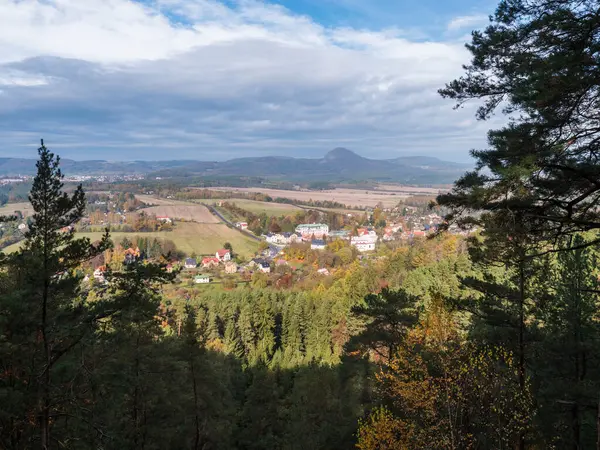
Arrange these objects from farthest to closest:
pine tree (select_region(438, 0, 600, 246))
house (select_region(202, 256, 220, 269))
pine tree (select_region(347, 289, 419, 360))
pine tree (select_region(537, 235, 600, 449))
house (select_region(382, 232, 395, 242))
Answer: house (select_region(382, 232, 395, 242)) → house (select_region(202, 256, 220, 269)) → pine tree (select_region(347, 289, 419, 360)) → pine tree (select_region(537, 235, 600, 449)) → pine tree (select_region(438, 0, 600, 246))

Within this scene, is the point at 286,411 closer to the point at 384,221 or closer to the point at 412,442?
the point at 412,442

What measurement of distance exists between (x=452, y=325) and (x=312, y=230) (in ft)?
275

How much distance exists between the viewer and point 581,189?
531 centimetres

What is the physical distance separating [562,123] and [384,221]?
314ft

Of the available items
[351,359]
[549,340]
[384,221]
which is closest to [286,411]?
[351,359]

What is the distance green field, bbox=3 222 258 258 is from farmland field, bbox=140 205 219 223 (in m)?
8.29

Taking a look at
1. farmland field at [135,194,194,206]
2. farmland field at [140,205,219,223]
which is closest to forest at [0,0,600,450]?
farmland field at [140,205,219,223]

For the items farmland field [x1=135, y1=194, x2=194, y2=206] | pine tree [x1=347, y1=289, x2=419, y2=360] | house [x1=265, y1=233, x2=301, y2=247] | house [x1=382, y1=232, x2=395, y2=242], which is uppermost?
farmland field [x1=135, y1=194, x2=194, y2=206]

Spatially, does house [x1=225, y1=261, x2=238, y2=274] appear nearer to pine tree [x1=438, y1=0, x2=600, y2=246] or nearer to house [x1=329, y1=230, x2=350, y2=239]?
house [x1=329, y1=230, x2=350, y2=239]

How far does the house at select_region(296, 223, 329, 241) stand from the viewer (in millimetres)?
88525

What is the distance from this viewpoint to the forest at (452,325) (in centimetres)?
498

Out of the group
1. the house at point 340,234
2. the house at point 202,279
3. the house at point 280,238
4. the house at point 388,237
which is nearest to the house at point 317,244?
the house at point 280,238

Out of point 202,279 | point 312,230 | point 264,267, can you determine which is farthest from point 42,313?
point 312,230

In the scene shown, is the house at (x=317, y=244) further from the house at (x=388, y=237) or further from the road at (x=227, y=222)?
the house at (x=388, y=237)
